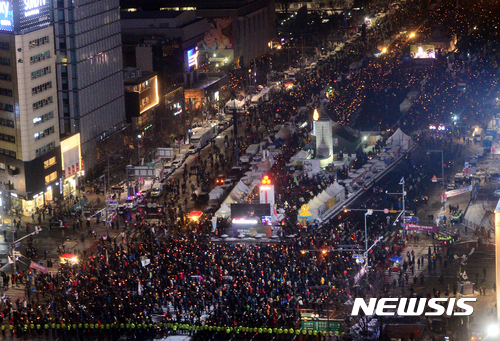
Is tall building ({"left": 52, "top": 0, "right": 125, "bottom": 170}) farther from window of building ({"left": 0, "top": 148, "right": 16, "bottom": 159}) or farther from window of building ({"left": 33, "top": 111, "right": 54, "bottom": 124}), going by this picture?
window of building ({"left": 0, "top": 148, "right": 16, "bottom": 159})

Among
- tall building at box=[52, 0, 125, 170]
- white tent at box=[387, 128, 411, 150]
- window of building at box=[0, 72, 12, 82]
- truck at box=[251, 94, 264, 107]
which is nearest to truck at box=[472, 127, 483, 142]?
white tent at box=[387, 128, 411, 150]

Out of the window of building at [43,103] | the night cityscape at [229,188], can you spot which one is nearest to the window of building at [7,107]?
the night cityscape at [229,188]

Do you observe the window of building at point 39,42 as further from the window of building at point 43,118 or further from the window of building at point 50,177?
the window of building at point 50,177

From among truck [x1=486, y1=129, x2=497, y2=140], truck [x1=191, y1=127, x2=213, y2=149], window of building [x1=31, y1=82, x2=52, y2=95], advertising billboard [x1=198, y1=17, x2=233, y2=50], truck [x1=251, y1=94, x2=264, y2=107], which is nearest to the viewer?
window of building [x1=31, y1=82, x2=52, y2=95]

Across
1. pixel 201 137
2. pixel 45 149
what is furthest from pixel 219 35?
pixel 45 149

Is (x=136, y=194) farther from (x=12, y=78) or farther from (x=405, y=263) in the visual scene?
(x=405, y=263)

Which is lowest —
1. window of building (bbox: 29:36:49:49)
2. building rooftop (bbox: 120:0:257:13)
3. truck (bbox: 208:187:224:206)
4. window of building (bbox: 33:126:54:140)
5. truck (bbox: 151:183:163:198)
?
truck (bbox: 151:183:163:198)
